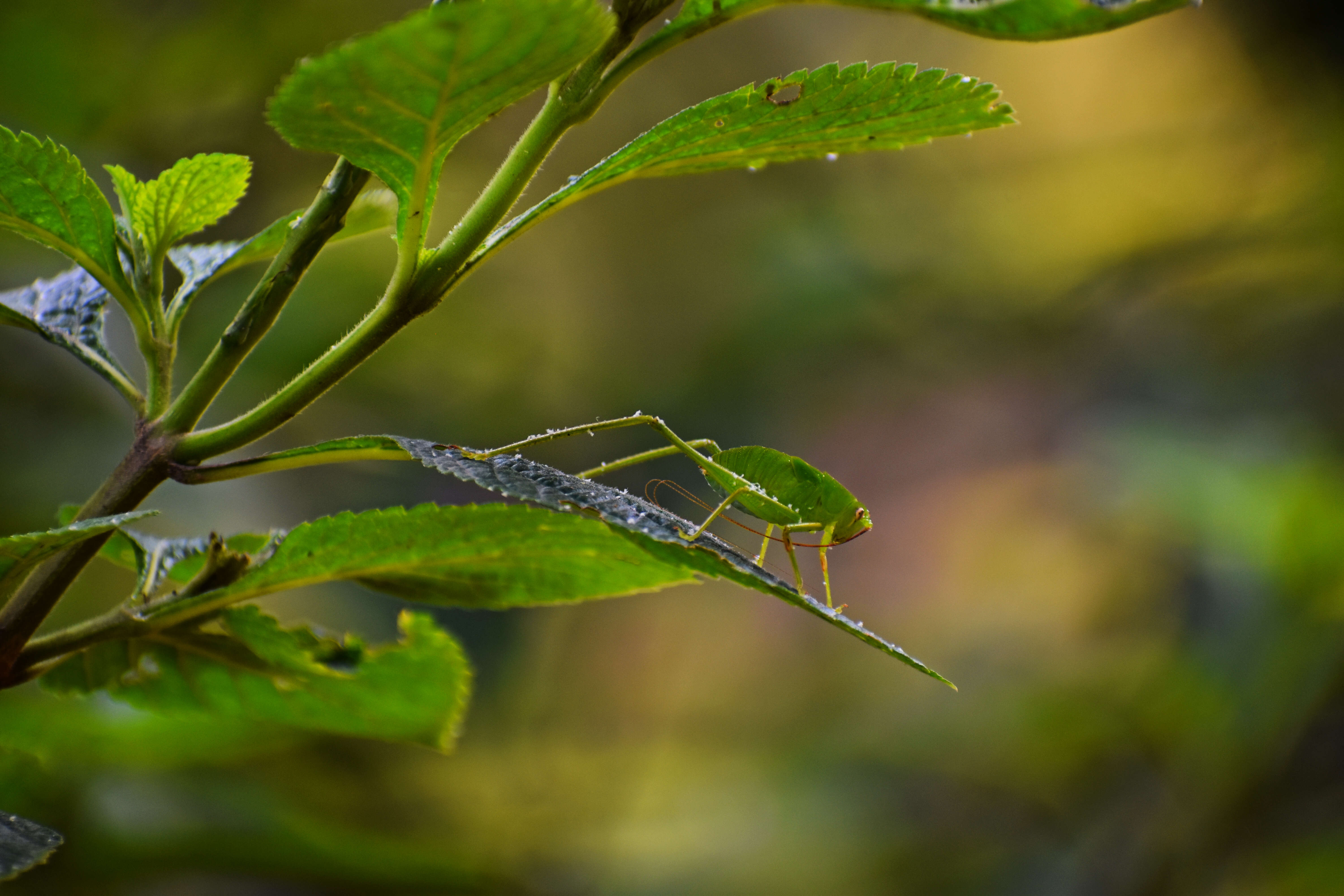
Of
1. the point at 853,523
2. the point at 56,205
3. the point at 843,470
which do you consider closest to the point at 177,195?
the point at 56,205

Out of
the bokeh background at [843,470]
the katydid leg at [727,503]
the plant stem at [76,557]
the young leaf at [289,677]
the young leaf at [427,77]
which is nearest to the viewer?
the young leaf at [427,77]

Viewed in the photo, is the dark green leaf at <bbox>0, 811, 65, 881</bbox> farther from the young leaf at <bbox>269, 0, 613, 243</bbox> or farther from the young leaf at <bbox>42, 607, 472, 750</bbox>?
the young leaf at <bbox>269, 0, 613, 243</bbox>

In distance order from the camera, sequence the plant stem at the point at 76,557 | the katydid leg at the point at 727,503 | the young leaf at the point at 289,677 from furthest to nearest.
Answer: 1. the katydid leg at the point at 727,503
2. the young leaf at the point at 289,677
3. the plant stem at the point at 76,557

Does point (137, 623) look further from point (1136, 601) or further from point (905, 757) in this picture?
point (1136, 601)

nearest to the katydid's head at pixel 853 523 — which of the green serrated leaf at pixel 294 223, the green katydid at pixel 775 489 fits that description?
the green katydid at pixel 775 489

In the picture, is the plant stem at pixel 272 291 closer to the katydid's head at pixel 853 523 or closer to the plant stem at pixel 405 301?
the plant stem at pixel 405 301

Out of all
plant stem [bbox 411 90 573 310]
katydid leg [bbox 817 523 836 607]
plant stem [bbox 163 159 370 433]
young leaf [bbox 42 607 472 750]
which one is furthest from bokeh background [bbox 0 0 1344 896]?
katydid leg [bbox 817 523 836 607]

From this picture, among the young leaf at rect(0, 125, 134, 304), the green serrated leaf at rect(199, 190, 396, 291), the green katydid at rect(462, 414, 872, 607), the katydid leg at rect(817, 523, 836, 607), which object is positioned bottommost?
the katydid leg at rect(817, 523, 836, 607)
